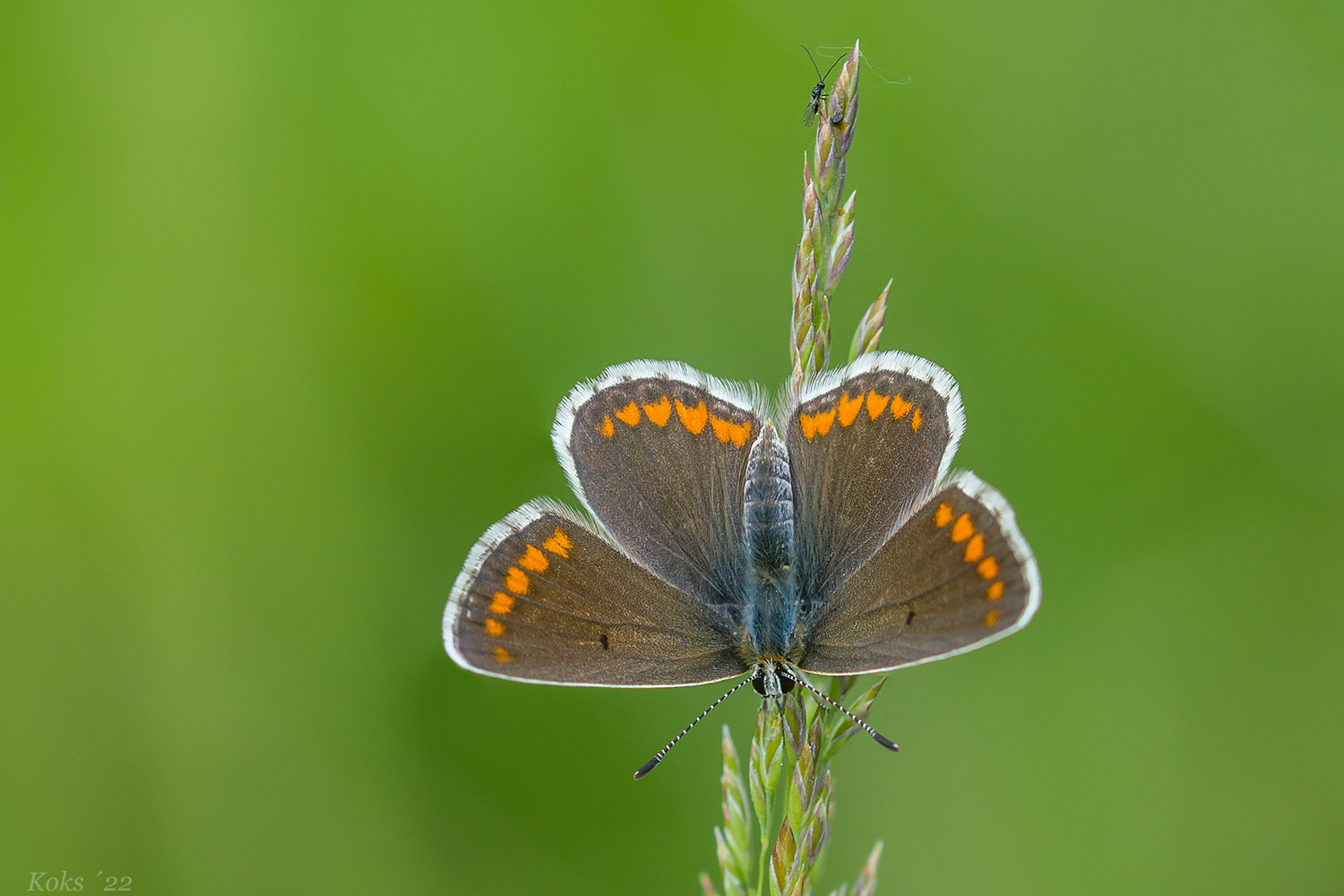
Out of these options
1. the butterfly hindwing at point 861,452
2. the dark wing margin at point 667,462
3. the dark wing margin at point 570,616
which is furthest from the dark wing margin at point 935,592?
the dark wing margin at point 667,462

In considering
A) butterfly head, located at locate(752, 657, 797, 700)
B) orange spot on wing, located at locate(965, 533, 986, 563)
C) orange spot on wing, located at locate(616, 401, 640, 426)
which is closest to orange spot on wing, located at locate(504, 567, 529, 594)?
orange spot on wing, located at locate(616, 401, 640, 426)

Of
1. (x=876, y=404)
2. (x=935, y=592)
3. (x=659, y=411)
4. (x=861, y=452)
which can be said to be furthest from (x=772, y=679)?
(x=659, y=411)

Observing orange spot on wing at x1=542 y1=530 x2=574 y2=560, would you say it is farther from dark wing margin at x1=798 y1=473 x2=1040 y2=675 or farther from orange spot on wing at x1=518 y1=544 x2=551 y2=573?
dark wing margin at x1=798 y1=473 x2=1040 y2=675

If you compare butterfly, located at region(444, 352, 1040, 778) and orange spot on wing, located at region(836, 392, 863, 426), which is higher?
orange spot on wing, located at region(836, 392, 863, 426)

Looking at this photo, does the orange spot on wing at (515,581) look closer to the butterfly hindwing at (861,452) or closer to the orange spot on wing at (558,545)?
the orange spot on wing at (558,545)

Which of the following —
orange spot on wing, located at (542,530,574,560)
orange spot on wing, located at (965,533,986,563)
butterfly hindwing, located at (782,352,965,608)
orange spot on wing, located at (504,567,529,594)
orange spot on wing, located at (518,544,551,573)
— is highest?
butterfly hindwing, located at (782,352,965,608)

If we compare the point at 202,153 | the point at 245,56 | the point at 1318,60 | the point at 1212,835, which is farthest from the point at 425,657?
the point at 1318,60
